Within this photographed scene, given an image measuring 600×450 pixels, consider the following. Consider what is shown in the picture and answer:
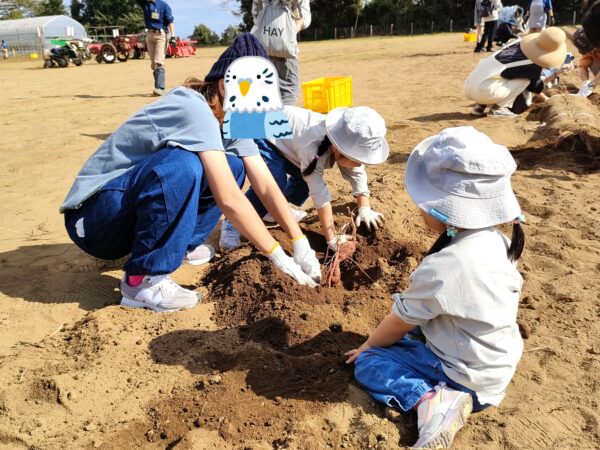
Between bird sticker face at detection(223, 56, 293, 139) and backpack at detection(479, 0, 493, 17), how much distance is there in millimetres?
10014

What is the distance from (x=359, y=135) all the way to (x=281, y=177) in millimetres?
758

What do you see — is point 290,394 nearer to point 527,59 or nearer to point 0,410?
point 0,410

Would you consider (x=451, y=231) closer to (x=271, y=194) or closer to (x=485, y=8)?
(x=271, y=194)

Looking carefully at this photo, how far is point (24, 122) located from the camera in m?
6.83

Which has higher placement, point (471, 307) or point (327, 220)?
point (471, 307)

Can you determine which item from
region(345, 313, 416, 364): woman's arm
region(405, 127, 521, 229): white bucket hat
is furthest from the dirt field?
region(405, 127, 521, 229): white bucket hat

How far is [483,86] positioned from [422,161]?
15.7 feet

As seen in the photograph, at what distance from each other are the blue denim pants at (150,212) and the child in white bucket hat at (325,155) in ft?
2.22

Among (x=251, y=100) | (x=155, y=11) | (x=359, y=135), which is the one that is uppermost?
(x=155, y=11)

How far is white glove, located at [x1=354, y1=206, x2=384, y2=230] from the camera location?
9.97 ft

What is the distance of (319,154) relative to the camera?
2.83 meters

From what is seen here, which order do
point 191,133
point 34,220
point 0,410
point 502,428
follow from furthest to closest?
point 34,220 < point 191,133 < point 0,410 < point 502,428

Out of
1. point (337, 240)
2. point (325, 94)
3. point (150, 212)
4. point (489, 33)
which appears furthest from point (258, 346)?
point (489, 33)

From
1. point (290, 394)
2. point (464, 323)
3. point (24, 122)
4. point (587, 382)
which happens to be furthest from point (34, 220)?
point (24, 122)
